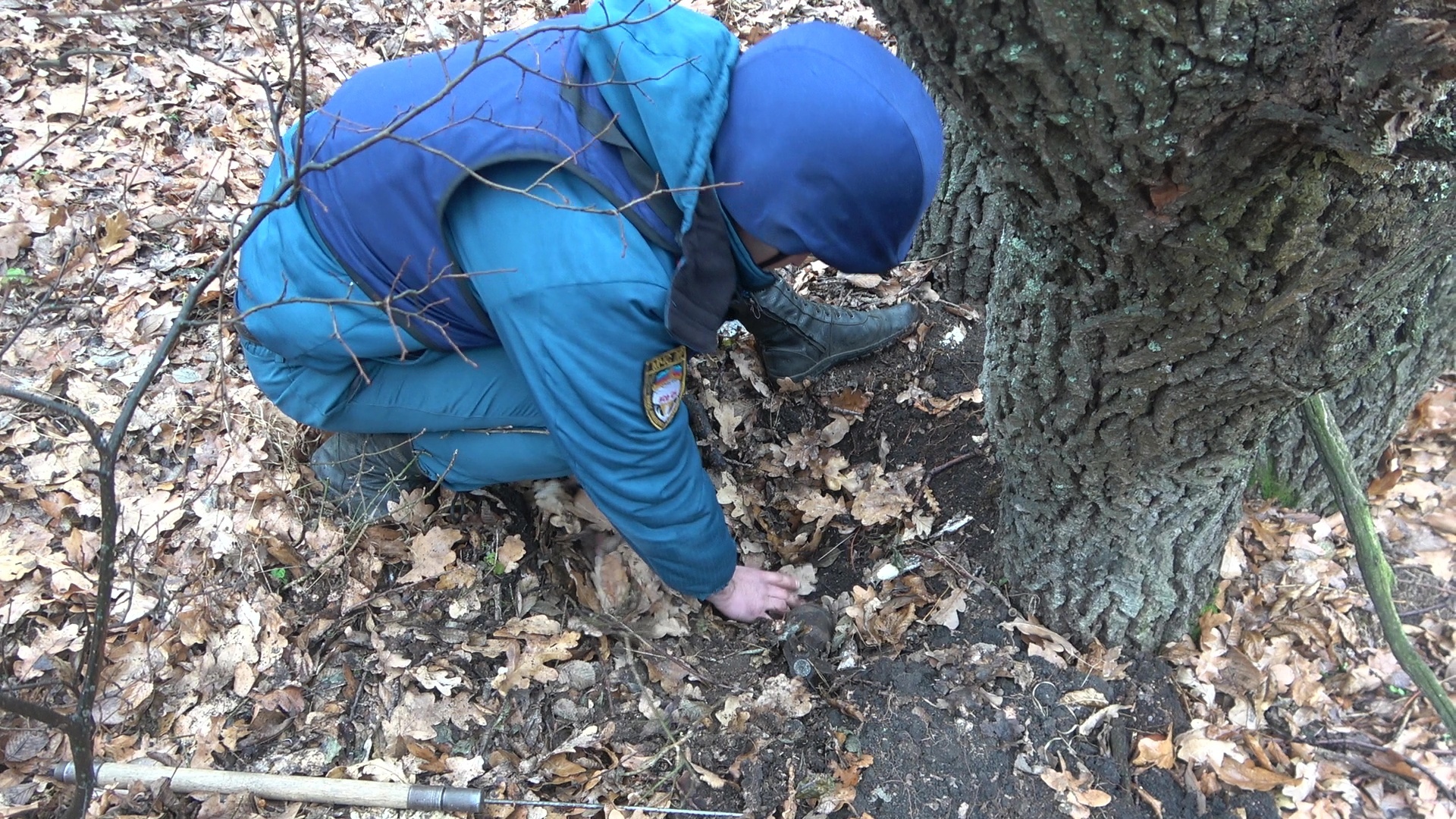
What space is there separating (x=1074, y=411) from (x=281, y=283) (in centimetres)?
211

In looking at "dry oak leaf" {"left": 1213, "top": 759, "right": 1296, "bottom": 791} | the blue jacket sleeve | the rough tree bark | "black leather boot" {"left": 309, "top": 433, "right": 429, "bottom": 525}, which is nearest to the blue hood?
the rough tree bark

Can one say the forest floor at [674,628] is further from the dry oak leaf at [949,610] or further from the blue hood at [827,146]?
the blue hood at [827,146]

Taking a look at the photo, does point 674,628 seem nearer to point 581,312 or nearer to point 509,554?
point 509,554

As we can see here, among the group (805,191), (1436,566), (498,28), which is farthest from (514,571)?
(498,28)

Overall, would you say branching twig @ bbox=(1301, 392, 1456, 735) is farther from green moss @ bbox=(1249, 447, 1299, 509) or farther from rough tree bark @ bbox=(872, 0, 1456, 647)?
green moss @ bbox=(1249, 447, 1299, 509)

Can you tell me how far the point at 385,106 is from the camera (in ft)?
6.68

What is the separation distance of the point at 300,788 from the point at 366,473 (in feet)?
3.48

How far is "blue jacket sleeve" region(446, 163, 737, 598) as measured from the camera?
1.87 metres

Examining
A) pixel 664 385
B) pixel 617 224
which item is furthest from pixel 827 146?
pixel 664 385

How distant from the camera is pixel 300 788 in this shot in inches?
87.7

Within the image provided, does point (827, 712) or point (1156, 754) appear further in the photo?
point (827, 712)

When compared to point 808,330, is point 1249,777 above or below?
below

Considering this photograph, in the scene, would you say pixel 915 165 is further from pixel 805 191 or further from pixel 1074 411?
pixel 1074 411

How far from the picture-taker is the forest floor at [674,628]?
2354 millimetres
